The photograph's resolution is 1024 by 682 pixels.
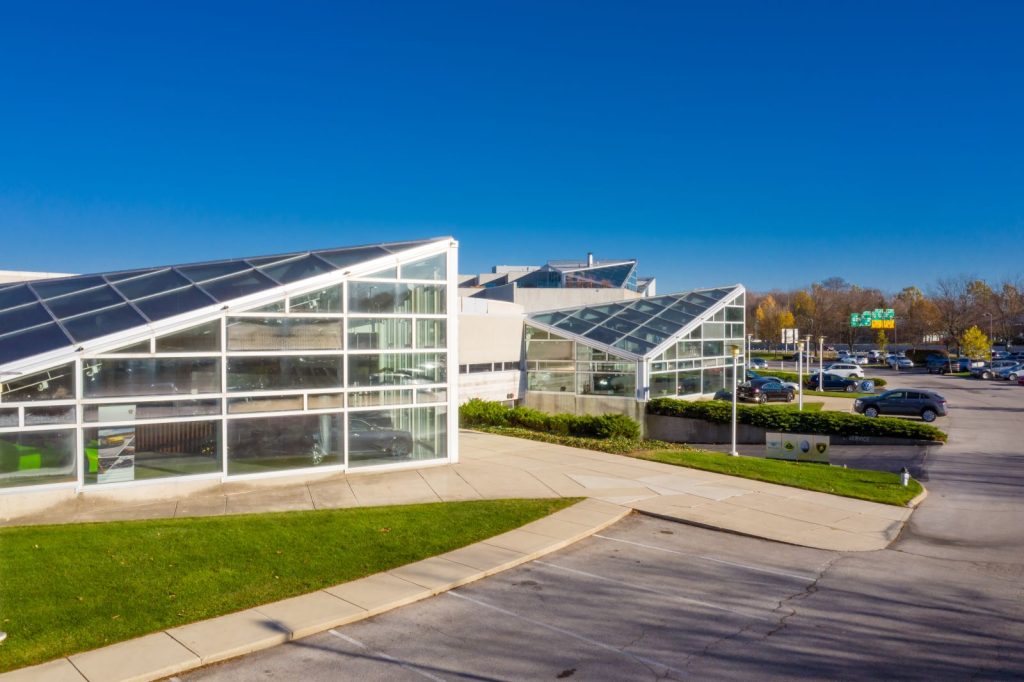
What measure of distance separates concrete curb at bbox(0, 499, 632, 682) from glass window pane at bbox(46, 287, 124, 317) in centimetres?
866

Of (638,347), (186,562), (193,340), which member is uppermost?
(193,340)

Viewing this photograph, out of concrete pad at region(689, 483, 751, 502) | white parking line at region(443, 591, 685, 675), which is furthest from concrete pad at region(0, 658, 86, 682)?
concrete pad at region(689, 483, 751, 502)

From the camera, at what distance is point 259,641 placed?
291 inches

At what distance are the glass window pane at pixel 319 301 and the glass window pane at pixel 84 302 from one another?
3.42 meters

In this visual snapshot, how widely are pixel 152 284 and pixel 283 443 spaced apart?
4534mm

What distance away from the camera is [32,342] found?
12.5m

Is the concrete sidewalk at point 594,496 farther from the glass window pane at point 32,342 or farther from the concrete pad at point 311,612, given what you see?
the concrete pad at point 311,612

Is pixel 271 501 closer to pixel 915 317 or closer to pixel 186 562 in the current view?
pixel 186 562

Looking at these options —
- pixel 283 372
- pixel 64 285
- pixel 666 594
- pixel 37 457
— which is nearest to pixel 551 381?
pixel 283 372

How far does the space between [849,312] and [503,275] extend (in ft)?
189

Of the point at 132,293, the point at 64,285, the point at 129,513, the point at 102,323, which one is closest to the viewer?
the point at 129,513

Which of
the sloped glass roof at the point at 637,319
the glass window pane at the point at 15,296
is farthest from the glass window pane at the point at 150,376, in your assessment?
the sloped glass roof at the point at 637,319

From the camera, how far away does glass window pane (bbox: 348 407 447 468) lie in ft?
51.4

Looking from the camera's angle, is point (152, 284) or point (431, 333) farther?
point (431, 333)
